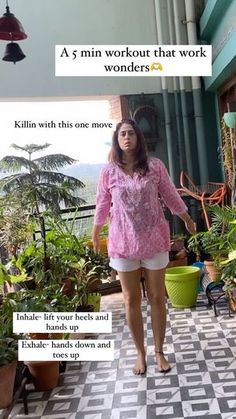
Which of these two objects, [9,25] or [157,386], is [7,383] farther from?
[9,25]

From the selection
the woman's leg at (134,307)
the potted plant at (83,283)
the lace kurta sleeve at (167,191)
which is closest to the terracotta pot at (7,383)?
the woman's leg at (134,307)

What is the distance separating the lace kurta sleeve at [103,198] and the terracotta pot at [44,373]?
72 cm

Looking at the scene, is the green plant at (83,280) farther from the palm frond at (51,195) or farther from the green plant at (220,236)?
the green plant at (220,236)

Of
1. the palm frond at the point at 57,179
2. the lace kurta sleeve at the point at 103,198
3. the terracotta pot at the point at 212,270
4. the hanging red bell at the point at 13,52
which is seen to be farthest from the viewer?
the terracotta pot at the point at 212,270

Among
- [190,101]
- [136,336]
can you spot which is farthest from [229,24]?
[136,336]

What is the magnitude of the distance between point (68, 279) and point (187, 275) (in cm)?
83

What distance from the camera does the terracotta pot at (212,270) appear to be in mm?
3026

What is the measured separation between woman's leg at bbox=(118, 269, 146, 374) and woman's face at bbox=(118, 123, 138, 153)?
1.93 ft

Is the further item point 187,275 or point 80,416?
point 187,275

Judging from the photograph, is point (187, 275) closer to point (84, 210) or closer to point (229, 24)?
point (84, 210)

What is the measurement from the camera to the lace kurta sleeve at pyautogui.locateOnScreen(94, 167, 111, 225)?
206 centimetres

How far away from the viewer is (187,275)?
292cm

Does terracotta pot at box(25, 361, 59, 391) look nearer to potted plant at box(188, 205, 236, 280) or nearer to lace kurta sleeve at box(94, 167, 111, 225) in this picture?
lace kurta sleeve at box(94, 167, 111, 225)

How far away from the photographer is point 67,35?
3.75 m
